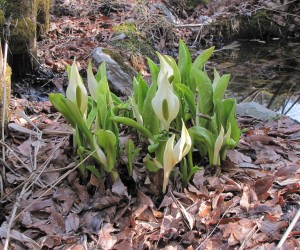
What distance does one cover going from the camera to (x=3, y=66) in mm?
1923

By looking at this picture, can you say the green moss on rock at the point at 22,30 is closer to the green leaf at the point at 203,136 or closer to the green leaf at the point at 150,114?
the green leaf at the point at 150,114

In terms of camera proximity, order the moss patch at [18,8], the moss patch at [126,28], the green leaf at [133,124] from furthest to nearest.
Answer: the moss patch at [126,28] < the moss patch at [18,8] < the green leaf at [133,124]

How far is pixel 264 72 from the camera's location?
15.2 feet

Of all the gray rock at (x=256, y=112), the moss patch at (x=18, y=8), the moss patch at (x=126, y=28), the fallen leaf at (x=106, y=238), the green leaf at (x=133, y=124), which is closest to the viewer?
the fallen leaf at (x=106, y=238)

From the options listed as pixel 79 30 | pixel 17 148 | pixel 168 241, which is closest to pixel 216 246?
pixel 168 241

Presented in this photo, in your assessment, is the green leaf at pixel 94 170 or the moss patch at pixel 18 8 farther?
the moss patch at pixel 18 8

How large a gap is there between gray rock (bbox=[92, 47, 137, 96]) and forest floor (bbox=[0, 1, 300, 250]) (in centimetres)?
139

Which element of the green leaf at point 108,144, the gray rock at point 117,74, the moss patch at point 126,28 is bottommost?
the gray rock at point 117,74

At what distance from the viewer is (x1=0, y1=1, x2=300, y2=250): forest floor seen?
145 cm

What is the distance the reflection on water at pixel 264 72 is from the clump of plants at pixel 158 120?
173 cm

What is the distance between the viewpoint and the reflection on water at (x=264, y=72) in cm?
379

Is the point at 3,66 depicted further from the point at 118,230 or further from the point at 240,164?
the point at 240,164

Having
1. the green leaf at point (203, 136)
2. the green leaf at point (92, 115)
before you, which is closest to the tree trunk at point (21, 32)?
the green leaf at point (92, 115)

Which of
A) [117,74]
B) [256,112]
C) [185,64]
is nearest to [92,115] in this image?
[185,64]
